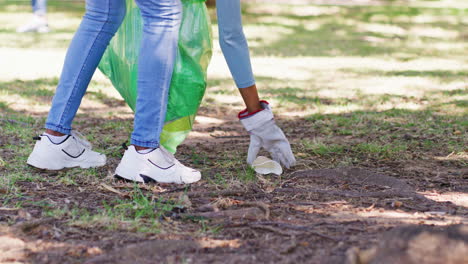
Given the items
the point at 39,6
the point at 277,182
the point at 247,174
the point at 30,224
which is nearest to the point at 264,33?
the point at 39,6

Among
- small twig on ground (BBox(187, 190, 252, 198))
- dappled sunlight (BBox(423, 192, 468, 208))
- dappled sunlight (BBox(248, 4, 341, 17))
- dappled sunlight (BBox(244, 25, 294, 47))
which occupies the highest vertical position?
small twig on ground (BBox(187, 190, 252, 198))

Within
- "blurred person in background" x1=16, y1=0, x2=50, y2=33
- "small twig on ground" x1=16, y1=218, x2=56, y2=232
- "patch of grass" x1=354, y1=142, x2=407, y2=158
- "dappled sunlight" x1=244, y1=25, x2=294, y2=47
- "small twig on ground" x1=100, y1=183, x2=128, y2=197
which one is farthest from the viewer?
"blurred person in background" x1=16, y1=0, x2=50, y2=33

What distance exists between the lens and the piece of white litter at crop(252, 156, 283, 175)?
3434 millimetres

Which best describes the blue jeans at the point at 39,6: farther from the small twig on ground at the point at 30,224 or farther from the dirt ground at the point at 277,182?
the small twig on ground at the point at 30,224

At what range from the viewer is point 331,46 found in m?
9.77

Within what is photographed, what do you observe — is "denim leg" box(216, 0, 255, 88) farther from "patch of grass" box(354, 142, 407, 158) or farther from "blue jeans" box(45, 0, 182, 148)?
"patch of grass" box(354, 142, 407, 158)

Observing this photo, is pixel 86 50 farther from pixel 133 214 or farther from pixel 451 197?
pixel 451 197

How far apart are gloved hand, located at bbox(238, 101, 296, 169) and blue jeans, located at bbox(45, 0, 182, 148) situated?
54cm

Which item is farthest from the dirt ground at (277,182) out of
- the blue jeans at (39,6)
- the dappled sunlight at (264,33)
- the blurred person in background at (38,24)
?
the blurred person in background at (38,24)

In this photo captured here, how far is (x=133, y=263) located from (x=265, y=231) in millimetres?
556

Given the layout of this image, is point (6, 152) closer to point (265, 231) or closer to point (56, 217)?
point (56, 217)

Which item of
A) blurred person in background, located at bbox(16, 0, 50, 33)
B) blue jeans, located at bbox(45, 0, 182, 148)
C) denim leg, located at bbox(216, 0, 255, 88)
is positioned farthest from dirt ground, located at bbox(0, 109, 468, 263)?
blurred person in background, located at bbox(16, 0, 50, 33)

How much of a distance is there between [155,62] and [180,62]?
38cm

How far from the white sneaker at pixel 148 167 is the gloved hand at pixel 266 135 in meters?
0.51
